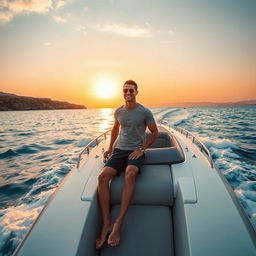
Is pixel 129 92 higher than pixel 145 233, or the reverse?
pixel 129 92

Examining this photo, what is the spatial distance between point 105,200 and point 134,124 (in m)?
1.14

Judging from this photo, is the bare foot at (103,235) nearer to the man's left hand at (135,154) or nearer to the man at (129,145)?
the man at (129,145)

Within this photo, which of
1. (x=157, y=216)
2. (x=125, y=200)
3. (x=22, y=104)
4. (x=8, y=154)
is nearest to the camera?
(x=125, y=200)

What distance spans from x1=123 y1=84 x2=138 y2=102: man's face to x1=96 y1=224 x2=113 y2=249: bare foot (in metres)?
1.68

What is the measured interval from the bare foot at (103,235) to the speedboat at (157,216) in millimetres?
53

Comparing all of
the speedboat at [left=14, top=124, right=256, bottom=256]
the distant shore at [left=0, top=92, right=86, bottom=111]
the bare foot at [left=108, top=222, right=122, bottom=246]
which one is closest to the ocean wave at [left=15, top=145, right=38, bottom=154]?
the speedboat at [left=14, top=124, right=256, bottom=256]

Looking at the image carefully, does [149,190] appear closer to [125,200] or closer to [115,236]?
[125,200]

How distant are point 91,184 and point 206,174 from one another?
1.53m

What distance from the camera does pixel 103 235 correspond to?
203 cm

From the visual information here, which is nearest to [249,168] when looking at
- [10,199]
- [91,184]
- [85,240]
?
[91,184]

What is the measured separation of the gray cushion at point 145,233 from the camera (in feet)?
6.55

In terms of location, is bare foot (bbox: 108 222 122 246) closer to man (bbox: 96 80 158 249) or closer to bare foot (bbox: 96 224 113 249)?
bare foot (bbox: 96 224 113 249)

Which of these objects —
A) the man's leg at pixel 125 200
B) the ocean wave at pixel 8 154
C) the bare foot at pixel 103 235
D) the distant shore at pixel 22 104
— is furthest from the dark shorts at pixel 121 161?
the distant shore at pixel 22 104

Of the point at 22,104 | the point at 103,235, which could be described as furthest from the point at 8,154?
the point at 22,104
